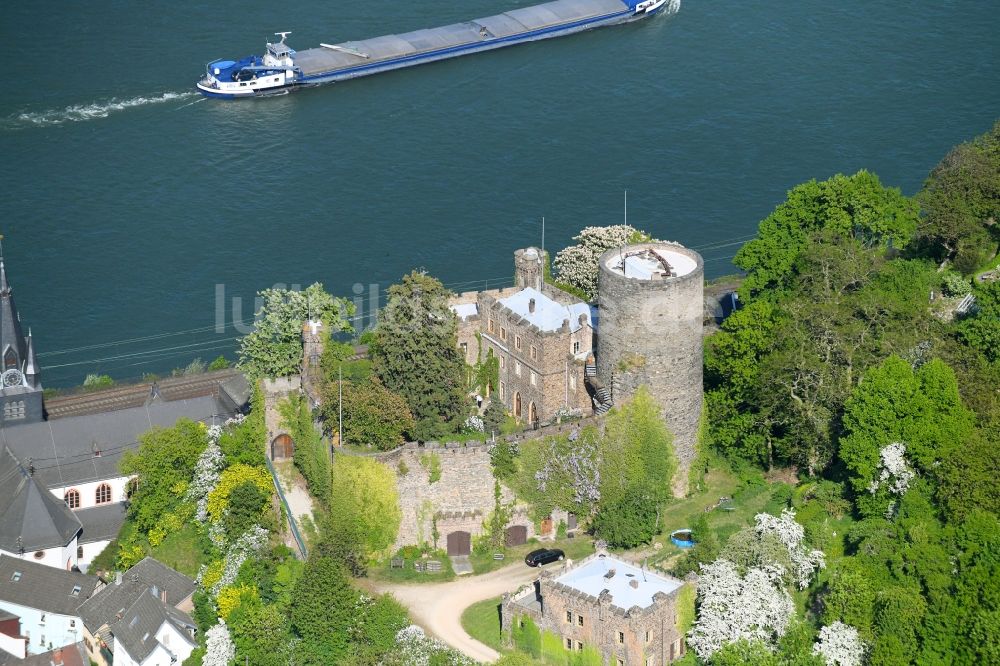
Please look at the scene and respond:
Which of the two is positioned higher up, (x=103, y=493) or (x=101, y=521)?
(x=103, y=493)

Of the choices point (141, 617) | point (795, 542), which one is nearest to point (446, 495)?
point (795, 542)

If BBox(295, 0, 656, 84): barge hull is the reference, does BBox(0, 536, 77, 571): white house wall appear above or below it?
below

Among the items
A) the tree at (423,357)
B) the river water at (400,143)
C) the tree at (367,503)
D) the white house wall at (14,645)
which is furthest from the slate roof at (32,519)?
the tree at (367,503)

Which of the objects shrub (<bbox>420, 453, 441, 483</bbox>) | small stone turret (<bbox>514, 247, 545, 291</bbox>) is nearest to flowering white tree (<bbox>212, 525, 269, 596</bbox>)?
shrub (<bbox>420, 453, 441, 483</bbox>)

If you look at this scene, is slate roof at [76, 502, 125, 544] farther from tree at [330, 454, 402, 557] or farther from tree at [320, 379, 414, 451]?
tree at [330, 454, 402, 557]

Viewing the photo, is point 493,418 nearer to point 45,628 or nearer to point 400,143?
point 45,628

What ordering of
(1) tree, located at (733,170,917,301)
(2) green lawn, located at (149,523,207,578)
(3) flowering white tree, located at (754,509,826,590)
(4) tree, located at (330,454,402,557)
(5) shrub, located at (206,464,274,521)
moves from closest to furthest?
(3) flowering white tree, located at (754,509,826,590), (4) tree, located at (330,454,402,557), (5) shrub, located at (206,464,274,521), (2) green lawn, located at (149,523,207,578), (1) tree, located at (733,170,917,301)

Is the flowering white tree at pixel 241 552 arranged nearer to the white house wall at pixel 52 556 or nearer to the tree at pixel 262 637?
the tree at pixel 262 637
